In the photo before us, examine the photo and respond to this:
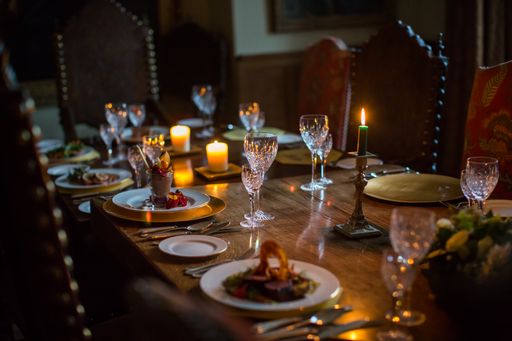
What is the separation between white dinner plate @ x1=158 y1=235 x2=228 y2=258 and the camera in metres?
1.50

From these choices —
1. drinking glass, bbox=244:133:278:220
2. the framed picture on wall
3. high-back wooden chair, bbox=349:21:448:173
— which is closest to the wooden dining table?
drinking glass, bbox=244:133:278:220

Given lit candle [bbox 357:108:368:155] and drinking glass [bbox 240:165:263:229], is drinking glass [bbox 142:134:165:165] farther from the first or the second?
lit candle [bbox 357:108:368:155]

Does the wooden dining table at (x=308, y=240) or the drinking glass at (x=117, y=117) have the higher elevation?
the drinking glass at (x=117, y=117)

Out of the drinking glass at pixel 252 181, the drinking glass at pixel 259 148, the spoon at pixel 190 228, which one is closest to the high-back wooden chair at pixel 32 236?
the spoon at pixel 190 228

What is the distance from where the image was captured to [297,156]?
2535 mm

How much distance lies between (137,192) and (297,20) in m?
2.91

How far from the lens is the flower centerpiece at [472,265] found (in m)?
1.13

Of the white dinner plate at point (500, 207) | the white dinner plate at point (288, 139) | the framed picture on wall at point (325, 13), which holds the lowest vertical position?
the white dinner plate at point (500, 207)

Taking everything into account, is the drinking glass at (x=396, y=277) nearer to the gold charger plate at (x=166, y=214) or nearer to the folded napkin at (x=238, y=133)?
→ the gold charger plate at (x=166, y=214)

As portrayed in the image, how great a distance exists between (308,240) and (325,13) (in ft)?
11.1

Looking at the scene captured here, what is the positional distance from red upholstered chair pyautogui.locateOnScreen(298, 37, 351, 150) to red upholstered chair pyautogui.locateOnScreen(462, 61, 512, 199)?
1020mm

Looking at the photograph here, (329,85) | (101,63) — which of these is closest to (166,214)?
(329,85)

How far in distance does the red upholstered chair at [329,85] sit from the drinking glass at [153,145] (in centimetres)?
118

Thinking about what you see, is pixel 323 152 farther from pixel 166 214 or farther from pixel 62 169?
pixel 62 169
